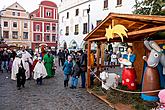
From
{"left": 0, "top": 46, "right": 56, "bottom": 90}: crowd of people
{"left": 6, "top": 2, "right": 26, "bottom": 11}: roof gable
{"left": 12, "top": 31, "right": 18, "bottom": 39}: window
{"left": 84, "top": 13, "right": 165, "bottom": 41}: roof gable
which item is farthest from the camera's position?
{"left": 12, "top": 31, "right": 18, "bottom": 39}: window

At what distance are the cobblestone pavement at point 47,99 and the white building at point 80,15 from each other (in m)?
18.5

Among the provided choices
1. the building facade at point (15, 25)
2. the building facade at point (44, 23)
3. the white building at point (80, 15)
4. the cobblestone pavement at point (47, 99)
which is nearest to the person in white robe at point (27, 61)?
the cobblestone pavement at point (47, 99)

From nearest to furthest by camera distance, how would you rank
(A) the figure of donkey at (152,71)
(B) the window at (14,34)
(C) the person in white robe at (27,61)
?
(A) the figure of donkey at (152,71) → (C) the person in white robe at (27,61) → (B) the window at (14,34)

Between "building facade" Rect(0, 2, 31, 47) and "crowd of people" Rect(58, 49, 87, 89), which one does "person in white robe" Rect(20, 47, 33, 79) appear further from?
"building facade" Rect(0, 2, 31, 47)

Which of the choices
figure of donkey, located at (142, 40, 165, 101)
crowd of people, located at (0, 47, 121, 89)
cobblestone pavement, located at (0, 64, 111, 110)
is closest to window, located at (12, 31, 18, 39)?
crowd of people, located at (0, 47, 121, 89)

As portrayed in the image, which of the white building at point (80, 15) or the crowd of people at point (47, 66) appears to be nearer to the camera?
the crowd of people at point (47, 66)

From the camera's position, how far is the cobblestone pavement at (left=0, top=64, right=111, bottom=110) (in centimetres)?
824

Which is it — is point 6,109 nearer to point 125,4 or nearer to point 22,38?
point 125,4

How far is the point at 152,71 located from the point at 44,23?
54.0 metres

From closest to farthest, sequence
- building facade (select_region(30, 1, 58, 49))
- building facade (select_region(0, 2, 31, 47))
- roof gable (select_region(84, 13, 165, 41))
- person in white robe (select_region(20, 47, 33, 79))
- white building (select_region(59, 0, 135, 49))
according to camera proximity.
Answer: roof gable (select_region(84, 13, 165, 41))
person in white robe (select_region(20, 47, 33, 79))
white building (select_region(59, 0, 135, 49))
building facade (select_region(0, 2, 31, 47))
building facade (select_region(30, 1, 58, 49))

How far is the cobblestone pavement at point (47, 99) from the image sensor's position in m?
8.24

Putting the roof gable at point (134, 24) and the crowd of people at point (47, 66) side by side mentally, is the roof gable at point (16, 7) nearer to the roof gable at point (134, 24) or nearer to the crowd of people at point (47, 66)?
the crowd of people at point (47, 66)

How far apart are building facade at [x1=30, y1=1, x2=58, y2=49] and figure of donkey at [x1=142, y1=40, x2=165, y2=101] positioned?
50.7 meters

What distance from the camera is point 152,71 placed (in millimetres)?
8383
